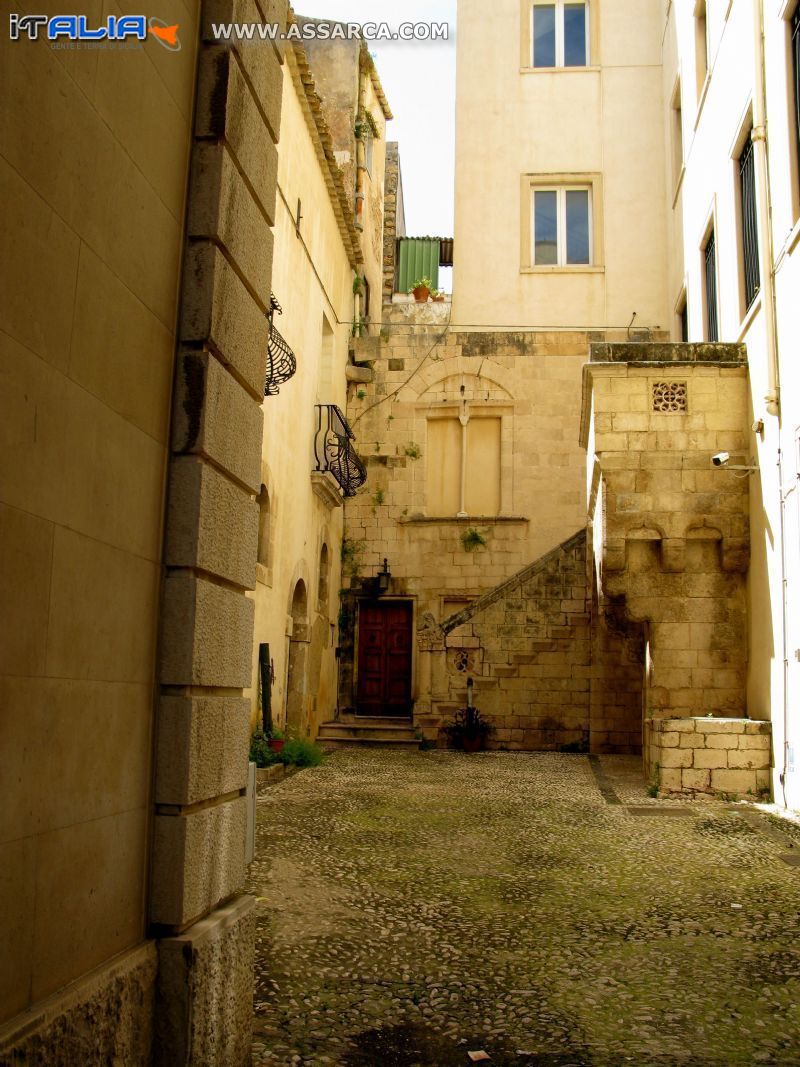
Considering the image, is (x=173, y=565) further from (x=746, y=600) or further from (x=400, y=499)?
(x=400, y=499)

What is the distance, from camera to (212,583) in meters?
3.08

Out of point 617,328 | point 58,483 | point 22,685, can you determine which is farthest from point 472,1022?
point 617,328

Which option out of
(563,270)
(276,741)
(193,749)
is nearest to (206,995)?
(193,749)

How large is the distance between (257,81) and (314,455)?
1081 centimetres

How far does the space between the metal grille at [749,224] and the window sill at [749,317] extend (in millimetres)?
284

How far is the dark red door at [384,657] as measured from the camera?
1670cm

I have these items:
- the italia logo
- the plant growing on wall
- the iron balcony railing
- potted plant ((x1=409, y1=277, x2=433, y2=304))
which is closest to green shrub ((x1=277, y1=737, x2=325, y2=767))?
the iron balcony railing

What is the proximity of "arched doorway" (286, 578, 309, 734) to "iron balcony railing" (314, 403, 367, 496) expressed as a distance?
77.0 inches

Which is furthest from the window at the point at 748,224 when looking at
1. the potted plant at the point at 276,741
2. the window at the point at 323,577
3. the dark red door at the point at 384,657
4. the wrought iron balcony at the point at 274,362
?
the dark red door at the point at 384,657

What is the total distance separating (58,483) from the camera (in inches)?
92.6

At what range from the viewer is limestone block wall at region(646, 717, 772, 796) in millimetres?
8648

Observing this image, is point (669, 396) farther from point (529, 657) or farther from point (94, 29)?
point (94, 29)

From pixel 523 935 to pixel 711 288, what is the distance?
10304mm

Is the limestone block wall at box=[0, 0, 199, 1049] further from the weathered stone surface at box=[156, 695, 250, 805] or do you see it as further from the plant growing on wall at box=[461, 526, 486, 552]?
the plant growing on wall at box=[461, 526, 486, 552]
